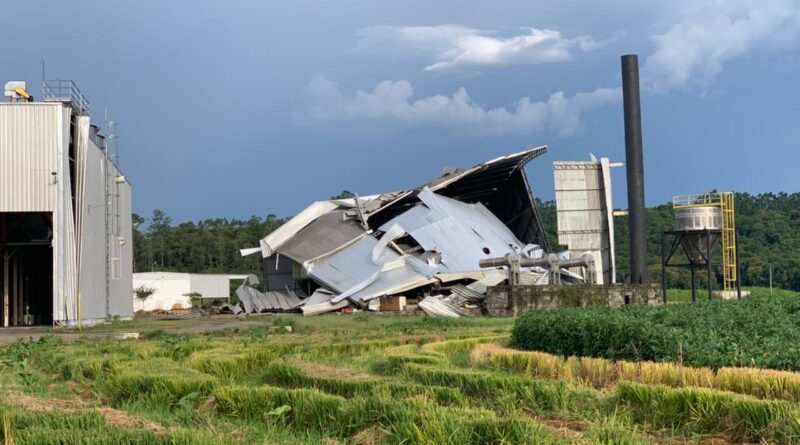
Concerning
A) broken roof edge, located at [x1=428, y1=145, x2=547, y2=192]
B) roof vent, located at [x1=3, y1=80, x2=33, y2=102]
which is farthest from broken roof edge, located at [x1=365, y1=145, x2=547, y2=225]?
roof vent, located at [x1=3, y1=80, x2=33, y2=102]

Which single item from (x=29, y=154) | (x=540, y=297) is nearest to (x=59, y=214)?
(x=29, y=154)

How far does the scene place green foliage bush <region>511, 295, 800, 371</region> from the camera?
14547 mm

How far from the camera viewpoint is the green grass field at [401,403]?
8.80m

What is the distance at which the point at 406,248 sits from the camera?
174 ft

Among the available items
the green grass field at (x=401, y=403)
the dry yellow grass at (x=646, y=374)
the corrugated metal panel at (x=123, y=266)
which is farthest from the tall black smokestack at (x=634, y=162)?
the dry yellow grass at (x=646, y=374)

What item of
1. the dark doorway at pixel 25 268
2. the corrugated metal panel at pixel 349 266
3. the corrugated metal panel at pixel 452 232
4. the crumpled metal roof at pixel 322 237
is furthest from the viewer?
the crumpled metal roof at pixel 322 237

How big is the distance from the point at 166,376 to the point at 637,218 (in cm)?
4365

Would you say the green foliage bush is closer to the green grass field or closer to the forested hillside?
the green grass field

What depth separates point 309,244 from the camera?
5269 cm

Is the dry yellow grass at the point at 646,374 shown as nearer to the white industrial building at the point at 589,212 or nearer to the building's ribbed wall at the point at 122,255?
the building's ribbed wall at the point at 122,255

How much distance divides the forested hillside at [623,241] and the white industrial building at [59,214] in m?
45.8

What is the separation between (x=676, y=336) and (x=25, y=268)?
3936 cm

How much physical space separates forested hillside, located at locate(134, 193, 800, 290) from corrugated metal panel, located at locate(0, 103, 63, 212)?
168 ft

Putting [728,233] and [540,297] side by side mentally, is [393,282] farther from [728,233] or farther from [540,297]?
[728,233]
